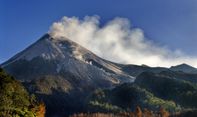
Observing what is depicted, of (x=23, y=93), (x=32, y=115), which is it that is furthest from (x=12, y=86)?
(x=32, y=115)

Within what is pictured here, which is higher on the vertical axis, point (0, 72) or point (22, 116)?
point (0, 72)

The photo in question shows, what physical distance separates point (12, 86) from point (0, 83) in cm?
239

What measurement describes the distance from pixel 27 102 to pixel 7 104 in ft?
14.3

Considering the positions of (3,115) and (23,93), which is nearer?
(3,115)

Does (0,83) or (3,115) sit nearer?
(3,115)

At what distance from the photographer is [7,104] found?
203 ft

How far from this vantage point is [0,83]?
6519cm

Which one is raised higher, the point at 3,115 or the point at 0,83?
the point at 0,83

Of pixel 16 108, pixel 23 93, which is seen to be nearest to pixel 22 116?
pixel 16 108

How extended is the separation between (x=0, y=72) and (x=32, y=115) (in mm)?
10697

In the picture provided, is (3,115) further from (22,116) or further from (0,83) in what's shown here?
(0,83)

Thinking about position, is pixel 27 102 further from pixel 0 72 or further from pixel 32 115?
pixel 0 72

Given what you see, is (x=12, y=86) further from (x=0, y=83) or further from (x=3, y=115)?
(x=3, y=115)

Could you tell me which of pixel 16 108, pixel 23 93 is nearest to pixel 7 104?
pixel 16 108
